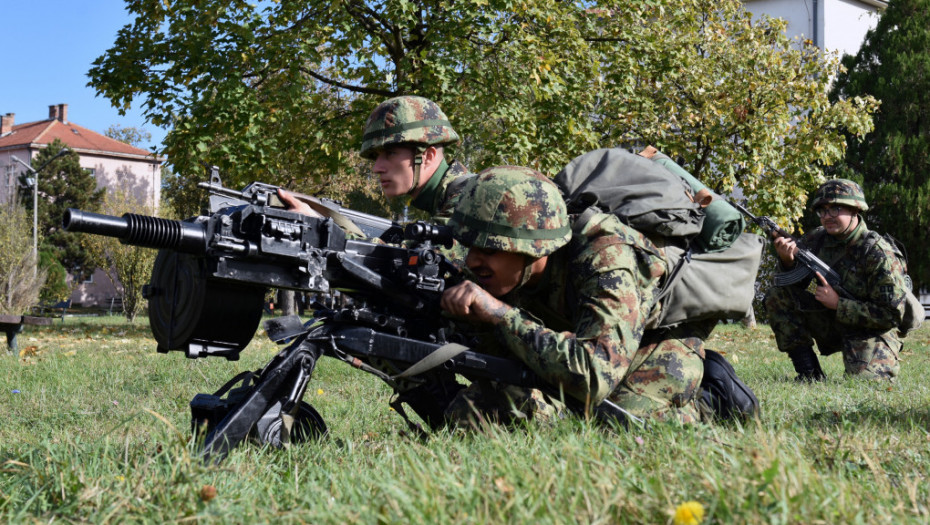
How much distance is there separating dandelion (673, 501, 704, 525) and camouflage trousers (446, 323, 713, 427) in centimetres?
183

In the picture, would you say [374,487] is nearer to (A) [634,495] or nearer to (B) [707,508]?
(A) [634,495]

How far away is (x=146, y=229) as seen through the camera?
307 centimetres

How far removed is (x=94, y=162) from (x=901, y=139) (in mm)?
52146

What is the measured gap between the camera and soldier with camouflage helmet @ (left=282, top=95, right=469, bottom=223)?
5039 mm

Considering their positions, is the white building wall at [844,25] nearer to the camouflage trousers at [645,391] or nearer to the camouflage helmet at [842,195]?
the camouflage helmet at [842,195]

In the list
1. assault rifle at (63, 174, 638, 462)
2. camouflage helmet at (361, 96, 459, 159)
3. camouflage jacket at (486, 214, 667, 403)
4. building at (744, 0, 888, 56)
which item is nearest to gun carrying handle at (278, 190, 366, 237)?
assault rifle at (63, 174, 638, 462)

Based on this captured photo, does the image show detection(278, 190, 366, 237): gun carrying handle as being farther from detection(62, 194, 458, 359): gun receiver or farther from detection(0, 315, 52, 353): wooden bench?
detection(0, 315, 52, 353): wooden bench

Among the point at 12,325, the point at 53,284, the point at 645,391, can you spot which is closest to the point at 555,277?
the point at 645,391

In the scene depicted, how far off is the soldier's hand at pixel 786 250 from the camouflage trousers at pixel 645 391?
4.61 meters

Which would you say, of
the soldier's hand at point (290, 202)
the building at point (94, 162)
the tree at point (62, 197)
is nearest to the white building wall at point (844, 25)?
the soldier's hand at point (290, 202)

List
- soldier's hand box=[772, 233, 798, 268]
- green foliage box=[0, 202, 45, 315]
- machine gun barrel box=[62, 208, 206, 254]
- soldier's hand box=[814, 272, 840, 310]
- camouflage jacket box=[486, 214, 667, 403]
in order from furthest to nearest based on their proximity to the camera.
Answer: green foliage box=[0, 202, 45, 315] < soldier's hand box=[772, 233, 798, 268] < soldier's hand box=[814, 272, 840, 310] < camouflage jacket box=[486, 214, 667, 403] < machine gun barrel box=[62, 208, 206, 254]

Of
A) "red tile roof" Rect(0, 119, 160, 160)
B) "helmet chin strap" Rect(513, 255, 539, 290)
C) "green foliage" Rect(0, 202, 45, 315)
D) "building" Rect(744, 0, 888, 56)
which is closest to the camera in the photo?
"helmet chin strap" Rect(513, 255, 539, 290)

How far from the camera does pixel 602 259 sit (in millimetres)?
3441

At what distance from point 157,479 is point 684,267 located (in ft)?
7.73
